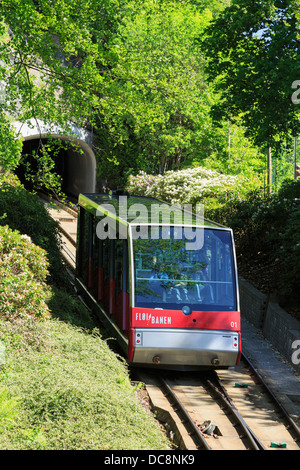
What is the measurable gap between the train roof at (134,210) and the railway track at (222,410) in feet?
10.1

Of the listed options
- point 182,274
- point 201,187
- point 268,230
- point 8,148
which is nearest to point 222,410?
point 182,274

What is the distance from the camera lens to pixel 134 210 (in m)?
13.5

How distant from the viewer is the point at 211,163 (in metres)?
38.0

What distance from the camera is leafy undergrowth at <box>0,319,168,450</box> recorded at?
7664 mm

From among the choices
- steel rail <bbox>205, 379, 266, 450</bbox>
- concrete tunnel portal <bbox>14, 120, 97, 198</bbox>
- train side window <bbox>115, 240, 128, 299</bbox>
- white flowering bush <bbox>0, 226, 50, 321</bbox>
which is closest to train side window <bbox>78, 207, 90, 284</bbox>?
white flowering bush <bbox>0, 226, 50, 321</bbox>

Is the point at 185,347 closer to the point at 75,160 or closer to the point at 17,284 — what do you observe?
the point at 17,284

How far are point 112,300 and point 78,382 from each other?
13.5 feet

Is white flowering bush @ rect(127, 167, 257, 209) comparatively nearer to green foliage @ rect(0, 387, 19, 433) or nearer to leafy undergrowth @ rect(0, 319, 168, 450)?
leafy undergrowth @ rect(0, 319, 168, 450)

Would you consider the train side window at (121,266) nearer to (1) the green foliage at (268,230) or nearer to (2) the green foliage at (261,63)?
(1) the green foliage at (268,230)

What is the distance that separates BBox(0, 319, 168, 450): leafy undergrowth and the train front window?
1.48 metres

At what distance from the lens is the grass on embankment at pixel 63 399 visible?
7.67m

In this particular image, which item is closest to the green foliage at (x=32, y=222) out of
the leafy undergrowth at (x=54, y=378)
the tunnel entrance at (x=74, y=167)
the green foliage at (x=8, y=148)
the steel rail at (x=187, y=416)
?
the green foliage at (x=8, y=148)

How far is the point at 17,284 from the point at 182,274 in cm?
308
